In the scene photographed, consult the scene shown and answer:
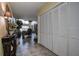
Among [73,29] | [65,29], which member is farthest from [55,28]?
[73,29]

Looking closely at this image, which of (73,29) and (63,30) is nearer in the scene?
(73,29)

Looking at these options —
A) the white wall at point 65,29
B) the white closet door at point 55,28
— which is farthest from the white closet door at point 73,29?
the white closet door at point 55,28

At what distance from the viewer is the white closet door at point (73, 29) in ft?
8.86

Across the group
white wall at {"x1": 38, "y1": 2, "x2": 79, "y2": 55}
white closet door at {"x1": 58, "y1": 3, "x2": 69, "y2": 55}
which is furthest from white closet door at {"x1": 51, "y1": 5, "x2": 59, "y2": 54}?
white closet door at {"x1": 58, "y1": 3, "x2": 69, "y2": 55}

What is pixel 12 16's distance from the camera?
3.53 m

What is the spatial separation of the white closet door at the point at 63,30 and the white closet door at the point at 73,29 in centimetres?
20

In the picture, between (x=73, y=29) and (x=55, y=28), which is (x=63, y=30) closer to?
(x=73, y=29)

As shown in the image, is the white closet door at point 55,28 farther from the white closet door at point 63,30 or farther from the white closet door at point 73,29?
the white closet door at point 73,29

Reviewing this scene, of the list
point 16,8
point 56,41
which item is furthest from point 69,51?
point 16,8

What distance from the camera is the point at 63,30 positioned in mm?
3293

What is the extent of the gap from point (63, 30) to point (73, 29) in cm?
47

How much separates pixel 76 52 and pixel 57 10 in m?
1.46

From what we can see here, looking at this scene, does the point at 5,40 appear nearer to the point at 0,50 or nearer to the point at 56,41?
the point at 0,50

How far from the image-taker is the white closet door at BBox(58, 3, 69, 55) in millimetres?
3120
